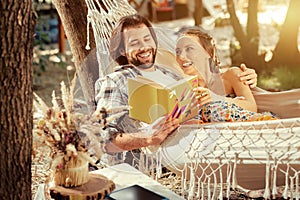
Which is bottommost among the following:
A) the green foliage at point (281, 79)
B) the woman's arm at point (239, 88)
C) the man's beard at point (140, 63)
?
the green foliage at point (281, 79)

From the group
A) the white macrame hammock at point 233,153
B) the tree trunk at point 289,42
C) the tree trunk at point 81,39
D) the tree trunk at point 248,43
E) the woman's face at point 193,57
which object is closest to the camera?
Answer: the white macrame hammock at point 233,153

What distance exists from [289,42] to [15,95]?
113 inches

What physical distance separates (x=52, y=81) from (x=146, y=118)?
2.33 m

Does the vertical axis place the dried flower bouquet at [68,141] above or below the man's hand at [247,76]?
below

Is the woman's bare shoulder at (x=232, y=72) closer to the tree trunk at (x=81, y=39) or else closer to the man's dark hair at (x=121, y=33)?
the man's dark hair at (x=121, y=33)

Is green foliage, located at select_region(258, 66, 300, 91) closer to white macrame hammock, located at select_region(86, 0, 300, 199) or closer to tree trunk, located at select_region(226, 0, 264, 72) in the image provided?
tree trunk, located at select_region(226, 0, 264, 72)

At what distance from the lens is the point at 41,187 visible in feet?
6.91

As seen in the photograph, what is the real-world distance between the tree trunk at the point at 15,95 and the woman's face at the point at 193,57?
962 millimetres

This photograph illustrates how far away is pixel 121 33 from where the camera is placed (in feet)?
7.75

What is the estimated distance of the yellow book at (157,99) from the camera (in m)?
2.17

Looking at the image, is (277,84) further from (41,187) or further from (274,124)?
(41,187)

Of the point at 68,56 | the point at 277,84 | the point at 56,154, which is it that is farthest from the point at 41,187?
the point at 68,56

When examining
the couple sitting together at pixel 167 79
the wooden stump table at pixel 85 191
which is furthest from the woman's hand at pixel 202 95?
the wooden stump table at pixel 85 191

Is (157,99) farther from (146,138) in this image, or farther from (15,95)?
(15,95)
